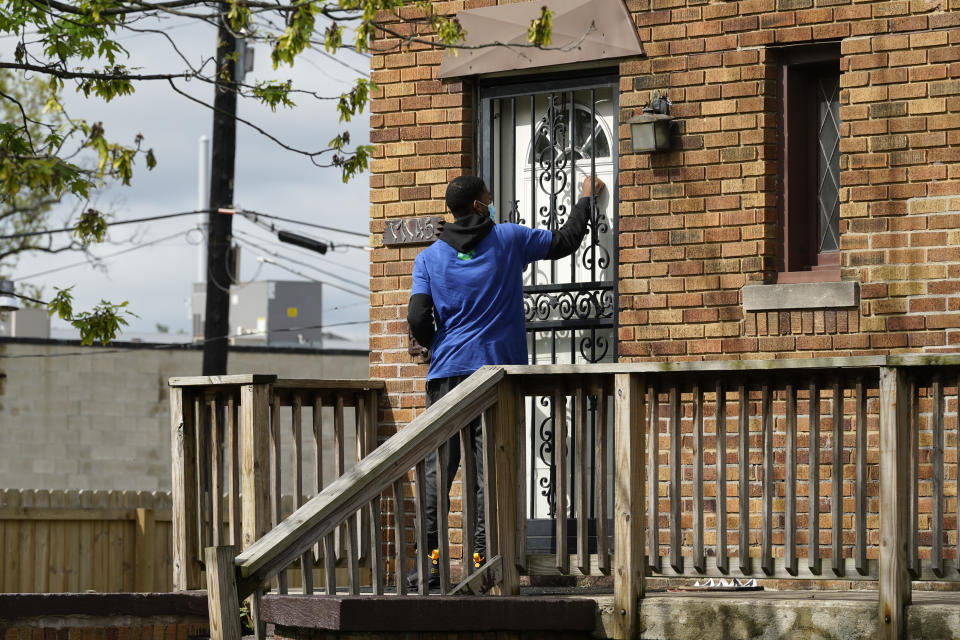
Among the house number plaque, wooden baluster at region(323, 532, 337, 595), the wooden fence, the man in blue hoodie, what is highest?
the house number plaque

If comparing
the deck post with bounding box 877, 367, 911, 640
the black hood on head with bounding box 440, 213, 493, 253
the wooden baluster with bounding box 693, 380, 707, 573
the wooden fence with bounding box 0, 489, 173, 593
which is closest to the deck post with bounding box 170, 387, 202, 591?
the black hood on head with bounding box 440, 213, 493, 253

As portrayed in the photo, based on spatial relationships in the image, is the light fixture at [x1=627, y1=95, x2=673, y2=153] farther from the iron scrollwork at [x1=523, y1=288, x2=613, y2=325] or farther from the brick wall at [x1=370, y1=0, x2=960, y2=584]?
the iron scrollwork at [x1=523, y1=288, x2=613, y2=325]

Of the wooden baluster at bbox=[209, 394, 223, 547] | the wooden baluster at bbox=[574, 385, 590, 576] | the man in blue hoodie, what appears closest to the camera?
the wooden baluster at bbox=[574, 385, 590, 576]

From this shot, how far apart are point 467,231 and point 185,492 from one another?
6.34 feet

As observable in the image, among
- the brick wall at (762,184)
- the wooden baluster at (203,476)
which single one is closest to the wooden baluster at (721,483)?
the brick wall at (762,184)

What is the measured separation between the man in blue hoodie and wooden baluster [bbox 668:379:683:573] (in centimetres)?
143

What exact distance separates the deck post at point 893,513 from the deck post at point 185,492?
359 cm

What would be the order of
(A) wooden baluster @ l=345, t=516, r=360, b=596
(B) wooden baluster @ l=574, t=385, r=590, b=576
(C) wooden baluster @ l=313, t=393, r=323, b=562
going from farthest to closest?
(C) wooden baluster @ l=313, t=393, r=323, b=562 < (B) wooden baluster @ l=574, t=385, r=590, b=576 < (A) wooden baluster @ l=345, t=516, r=360, b=596

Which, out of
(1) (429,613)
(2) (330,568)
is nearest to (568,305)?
(2) (330,568)

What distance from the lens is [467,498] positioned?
271 inches

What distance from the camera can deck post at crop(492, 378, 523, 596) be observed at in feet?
22.8

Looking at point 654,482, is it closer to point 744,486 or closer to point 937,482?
point 744,486

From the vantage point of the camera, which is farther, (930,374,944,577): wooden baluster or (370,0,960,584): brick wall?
(370,0,960,584): brick wall

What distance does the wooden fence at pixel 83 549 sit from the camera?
49.3 ft
